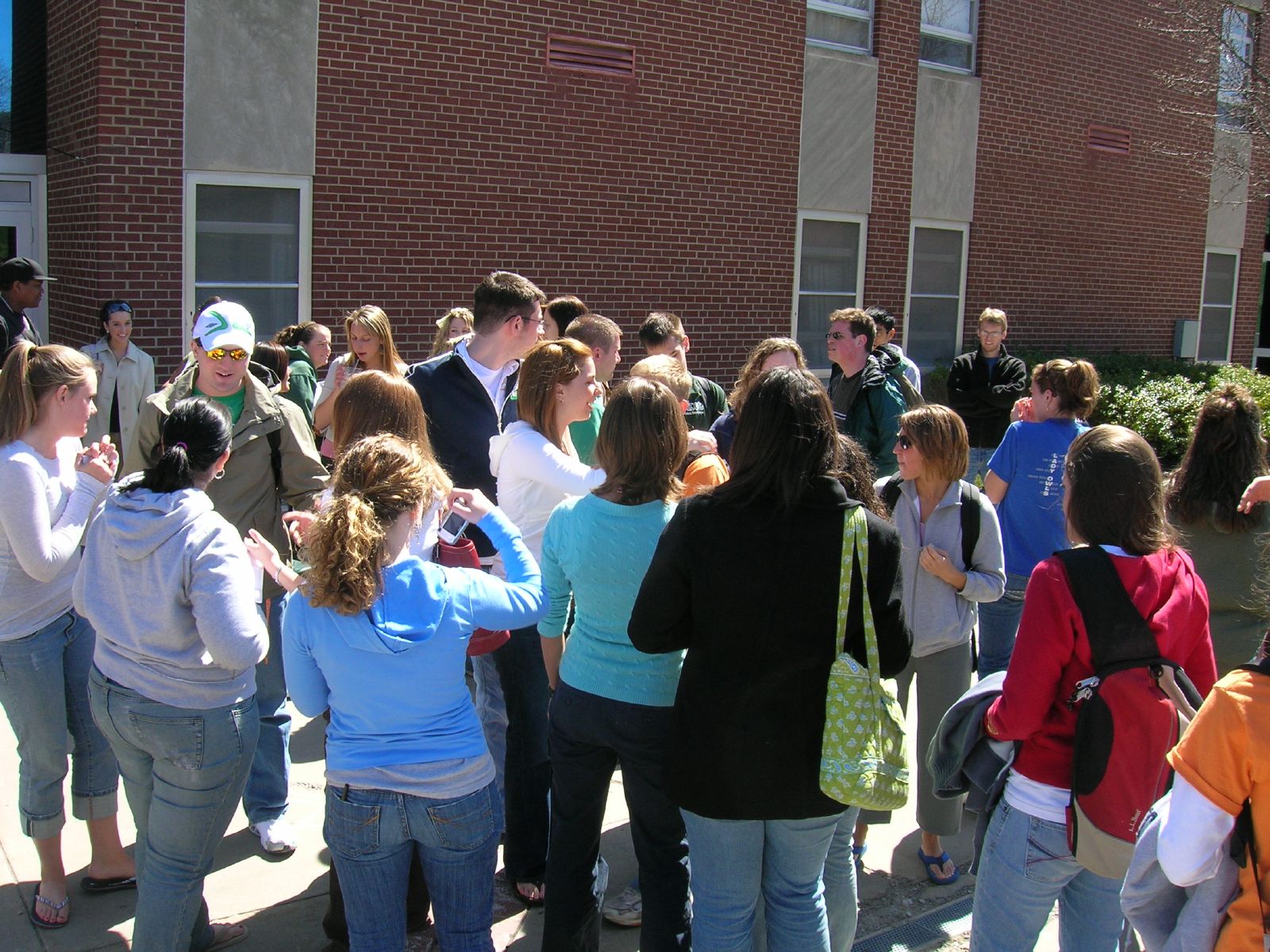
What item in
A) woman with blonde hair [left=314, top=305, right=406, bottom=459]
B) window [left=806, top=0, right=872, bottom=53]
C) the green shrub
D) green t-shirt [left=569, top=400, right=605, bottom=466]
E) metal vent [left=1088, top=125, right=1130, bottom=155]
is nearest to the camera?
green t-shirt [left=569, top=400, right=605, bottom=466]

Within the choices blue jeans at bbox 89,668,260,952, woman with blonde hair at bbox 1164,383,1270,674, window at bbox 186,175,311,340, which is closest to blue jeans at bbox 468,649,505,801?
blue jeans at bbox 89,668,260,952

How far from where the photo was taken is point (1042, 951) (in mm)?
3938

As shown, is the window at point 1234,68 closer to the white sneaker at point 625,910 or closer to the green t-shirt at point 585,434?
the green t-shirt at point 585,434

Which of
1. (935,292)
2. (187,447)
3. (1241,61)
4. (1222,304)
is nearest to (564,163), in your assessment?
(935,292)

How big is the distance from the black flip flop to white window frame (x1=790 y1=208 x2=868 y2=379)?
931cm

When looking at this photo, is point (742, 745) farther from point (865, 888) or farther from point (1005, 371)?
point (1005, 371)

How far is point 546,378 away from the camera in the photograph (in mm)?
3727

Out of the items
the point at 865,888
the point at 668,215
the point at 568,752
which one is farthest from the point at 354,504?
the point at 668,215

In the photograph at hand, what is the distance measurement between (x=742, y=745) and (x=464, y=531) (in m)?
1.62

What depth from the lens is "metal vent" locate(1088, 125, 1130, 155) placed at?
49.5 ft

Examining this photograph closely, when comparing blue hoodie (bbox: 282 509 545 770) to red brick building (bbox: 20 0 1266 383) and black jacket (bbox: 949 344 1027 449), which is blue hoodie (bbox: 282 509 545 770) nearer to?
red brick building (bbox: 20 0 1266 383)

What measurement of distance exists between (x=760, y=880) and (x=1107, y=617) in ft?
3.60

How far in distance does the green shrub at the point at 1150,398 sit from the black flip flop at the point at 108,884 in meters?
10.1

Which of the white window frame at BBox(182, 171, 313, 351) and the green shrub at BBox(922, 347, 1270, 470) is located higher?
the white window frame at BBox(182, 171, 313, 351)
